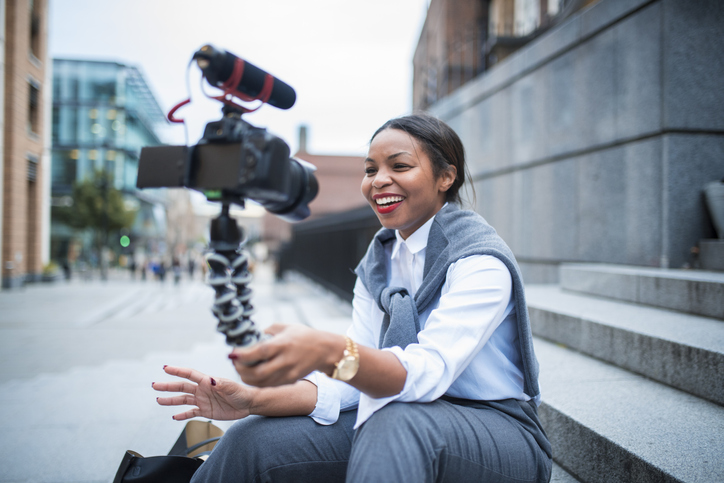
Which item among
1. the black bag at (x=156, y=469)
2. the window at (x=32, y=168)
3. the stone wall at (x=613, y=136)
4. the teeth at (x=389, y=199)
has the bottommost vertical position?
the black bag at (x=156, y=469)

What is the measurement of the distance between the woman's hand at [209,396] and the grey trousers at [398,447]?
0.07 metres

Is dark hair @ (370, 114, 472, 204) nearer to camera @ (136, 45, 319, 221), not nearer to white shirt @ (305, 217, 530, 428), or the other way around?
white shirt @ (305, 217, 530, 428)

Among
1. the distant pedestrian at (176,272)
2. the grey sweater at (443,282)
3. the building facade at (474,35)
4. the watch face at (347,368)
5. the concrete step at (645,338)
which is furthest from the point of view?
the distant pedestrian at (176,272)

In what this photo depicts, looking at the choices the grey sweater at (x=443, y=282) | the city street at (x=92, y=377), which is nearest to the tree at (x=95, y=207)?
the city street at (x=92, y=377)

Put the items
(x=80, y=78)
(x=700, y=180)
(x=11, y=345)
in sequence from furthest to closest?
(x=80, y=78), (x=11, y=345), (x=700, y=180)

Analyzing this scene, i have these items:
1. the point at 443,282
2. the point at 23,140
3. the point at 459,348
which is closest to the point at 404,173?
the point at 443,282

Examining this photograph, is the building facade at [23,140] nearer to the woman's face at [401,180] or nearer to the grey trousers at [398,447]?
the grey trousers at [398,447]

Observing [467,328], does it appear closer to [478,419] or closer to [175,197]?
[478,419]

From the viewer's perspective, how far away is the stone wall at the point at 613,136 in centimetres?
419

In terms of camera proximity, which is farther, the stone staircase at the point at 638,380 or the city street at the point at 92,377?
the city street at the point at 92,377

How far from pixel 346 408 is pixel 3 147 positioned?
17.9 metres

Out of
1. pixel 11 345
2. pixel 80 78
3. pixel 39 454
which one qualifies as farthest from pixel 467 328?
pixel 80 78

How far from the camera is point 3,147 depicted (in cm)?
1445

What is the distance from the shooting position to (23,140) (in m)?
15.3
